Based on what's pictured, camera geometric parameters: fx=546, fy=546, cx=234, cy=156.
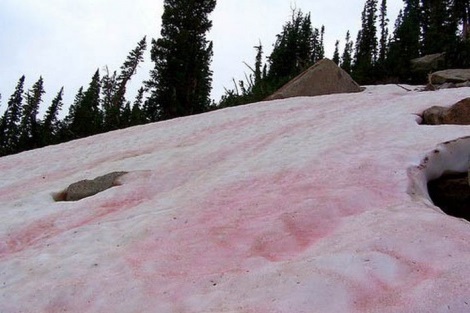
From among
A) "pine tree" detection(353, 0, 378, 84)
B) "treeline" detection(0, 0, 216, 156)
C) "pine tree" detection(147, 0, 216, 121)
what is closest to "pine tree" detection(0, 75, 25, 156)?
"treeline" detection(0, 0, 216, 156)

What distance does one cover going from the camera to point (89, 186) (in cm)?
816

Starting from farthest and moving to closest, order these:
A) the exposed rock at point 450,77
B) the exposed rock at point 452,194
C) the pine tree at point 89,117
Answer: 1. the pine tree at point 89,117
2. the exposed rock at point 450,77
3. the exposed rock at point 452,194

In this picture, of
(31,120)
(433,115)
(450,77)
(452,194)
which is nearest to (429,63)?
(450,77)

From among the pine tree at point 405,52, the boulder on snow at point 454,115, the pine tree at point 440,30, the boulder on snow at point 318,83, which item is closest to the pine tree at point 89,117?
the pine tree at point 405,52

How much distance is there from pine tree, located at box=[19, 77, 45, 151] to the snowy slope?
39583 mm

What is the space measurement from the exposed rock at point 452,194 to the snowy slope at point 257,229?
0.68 feet

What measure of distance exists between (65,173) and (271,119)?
14.1 ft

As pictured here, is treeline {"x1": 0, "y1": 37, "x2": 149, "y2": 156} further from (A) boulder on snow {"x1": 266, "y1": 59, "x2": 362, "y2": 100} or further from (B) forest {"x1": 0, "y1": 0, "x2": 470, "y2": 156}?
(A) boulder on snow {"x1": 266, "y1": 59, "x2": 362, "y2": 100}

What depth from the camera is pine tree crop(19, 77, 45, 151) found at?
4712 centimetres

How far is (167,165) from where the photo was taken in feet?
28.2

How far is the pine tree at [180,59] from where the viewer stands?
35000 mm

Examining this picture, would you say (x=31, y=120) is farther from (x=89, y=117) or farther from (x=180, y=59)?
(x=180, y=59)

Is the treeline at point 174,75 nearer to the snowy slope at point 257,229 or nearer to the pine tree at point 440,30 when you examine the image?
the pine tree at point 440,30

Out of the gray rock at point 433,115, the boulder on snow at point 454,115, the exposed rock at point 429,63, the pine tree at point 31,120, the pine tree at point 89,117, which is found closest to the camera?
the boulder on snow at point 454,115
